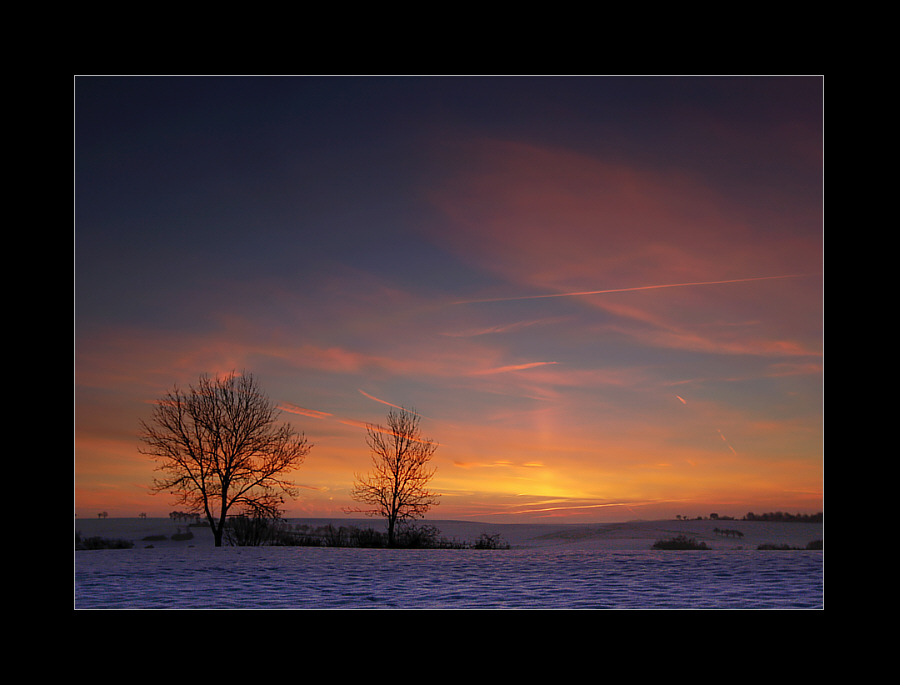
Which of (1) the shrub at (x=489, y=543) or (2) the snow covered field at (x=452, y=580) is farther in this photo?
(1) the shrub at (x=489, y=543)

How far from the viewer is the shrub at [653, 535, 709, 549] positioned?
2290cm

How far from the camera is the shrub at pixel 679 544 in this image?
902 inches

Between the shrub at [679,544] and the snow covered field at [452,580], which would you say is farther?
the shrub at [679,544]

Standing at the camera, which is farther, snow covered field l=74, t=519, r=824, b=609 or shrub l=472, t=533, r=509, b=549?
shrub l=472, t=533, r=509, b=549

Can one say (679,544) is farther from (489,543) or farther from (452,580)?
(452,580)

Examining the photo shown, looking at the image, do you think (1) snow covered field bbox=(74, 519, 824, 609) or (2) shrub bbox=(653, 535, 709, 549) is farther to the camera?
(2) shrub bbox=(653, 535, 709, 549)

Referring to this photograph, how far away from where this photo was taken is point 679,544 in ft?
77.3

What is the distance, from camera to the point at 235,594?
12.8 metres
